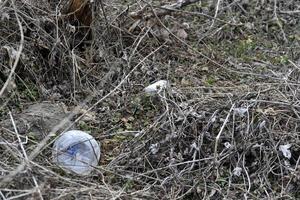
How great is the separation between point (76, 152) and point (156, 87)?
88 cm

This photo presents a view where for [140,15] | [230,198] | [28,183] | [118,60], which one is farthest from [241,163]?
[140,15]

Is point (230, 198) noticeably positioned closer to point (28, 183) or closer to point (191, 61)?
point (28, 183)

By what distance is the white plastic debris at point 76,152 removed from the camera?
3212 millimetres

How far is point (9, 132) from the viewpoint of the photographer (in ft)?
10.8

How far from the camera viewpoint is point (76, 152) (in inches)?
129

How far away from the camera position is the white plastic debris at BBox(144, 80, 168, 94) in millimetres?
3895

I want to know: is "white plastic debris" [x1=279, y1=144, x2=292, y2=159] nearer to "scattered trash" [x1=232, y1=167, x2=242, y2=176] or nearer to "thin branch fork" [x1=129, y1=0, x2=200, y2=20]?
"scattered trash" [x1=232, y1=167, x2=242, y2=176]

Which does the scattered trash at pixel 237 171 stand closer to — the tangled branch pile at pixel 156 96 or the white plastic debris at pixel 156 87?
the tangled branch pile at pixel 156 96

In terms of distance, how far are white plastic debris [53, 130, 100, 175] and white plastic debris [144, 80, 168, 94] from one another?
654mm

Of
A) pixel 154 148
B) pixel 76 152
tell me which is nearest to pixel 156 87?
pixel 154 148

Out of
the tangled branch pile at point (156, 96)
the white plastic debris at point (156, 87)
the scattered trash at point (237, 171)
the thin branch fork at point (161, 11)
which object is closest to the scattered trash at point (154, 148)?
the tangled branch pile at point (156, 96)

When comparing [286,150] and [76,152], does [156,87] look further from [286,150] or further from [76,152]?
[286,150]

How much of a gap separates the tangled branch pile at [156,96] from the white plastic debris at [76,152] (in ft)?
0.19

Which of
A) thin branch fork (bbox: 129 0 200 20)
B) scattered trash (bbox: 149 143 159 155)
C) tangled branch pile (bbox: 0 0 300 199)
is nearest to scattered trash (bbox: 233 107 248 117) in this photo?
tangled branch pile (bbox: 0 0 300 199)
